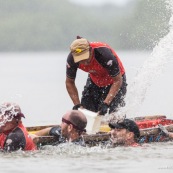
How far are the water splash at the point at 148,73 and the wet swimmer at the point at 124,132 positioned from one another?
13.8 ft

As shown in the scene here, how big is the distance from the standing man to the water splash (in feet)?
8.27

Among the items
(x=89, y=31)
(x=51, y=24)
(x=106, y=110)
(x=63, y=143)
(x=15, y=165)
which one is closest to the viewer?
(x=15, y=165)

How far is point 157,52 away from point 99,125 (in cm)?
642

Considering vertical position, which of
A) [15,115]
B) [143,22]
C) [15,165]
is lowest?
[15,165]

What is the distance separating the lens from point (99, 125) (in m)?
14.9

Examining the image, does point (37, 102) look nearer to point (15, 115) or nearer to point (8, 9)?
point (15, 115)

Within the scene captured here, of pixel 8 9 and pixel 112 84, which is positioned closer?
pixel 112 84

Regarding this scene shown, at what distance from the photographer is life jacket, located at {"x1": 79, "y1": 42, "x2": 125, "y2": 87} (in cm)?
1505

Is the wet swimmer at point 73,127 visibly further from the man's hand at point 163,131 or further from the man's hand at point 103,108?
the man's hand at point 163,131

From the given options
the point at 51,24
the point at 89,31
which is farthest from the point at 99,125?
the point at 51,24

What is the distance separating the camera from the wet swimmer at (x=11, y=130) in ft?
41.8

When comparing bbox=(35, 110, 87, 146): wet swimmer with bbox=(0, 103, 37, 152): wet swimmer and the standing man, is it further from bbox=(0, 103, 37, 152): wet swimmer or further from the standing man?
the standing man

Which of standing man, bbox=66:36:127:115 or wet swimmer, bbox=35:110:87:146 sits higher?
standing man, bbox=66:36:127:115

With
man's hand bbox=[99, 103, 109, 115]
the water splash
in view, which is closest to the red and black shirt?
man's hand bbox=[99, 103, 109, 115]
